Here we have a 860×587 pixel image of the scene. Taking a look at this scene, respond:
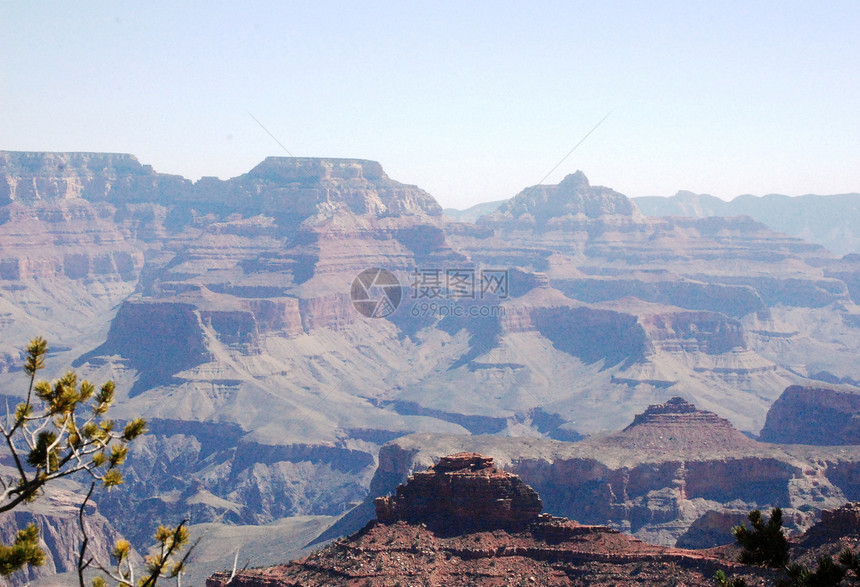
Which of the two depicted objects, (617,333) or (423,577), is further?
(617,333)

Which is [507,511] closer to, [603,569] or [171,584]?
[603,569]

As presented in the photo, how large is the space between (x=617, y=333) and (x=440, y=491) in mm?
154465

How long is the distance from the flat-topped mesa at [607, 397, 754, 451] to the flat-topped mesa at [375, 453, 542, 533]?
52723mm

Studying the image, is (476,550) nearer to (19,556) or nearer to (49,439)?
(49,439)

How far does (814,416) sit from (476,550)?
8382 cm

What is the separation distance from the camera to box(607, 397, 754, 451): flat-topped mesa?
97.6m

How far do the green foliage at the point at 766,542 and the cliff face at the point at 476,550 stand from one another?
21.6 meters

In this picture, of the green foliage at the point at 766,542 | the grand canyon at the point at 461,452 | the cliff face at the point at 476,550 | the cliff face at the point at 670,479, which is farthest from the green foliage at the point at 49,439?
the cliff face at the point at 670,479

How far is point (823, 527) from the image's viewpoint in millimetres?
45844

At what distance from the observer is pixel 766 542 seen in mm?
21422

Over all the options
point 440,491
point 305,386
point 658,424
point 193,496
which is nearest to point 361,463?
point 193,496

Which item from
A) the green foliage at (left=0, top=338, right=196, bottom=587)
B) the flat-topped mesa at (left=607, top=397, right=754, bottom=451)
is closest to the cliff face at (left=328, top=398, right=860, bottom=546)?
the flat-topped mesa at (left=607, top=397, right=754, bottom=451)

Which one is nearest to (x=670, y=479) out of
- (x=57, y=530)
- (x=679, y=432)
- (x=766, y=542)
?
(x=679, y=432)

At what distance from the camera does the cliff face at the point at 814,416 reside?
114 m
